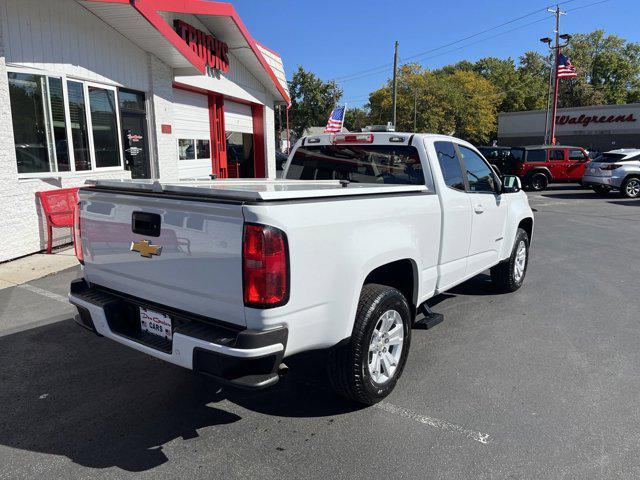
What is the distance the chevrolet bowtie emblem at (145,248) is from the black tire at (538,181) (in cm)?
2068

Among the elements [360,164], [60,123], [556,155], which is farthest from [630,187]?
[60,123]

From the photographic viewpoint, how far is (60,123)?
26.6 feet

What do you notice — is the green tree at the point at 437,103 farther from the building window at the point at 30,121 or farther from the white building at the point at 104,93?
the building window at the point at 30,121

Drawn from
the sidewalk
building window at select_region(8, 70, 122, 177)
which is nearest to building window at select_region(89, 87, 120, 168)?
building window at select_region(8, 70, 122, 177)

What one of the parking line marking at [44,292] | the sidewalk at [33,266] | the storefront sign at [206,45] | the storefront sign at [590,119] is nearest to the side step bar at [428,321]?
the parking line marking at [44,292]

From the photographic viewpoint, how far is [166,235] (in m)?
2.85

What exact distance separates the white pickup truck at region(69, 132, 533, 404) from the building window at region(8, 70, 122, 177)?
5061 millimetres

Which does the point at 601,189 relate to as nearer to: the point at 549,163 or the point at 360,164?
the point at 549,163

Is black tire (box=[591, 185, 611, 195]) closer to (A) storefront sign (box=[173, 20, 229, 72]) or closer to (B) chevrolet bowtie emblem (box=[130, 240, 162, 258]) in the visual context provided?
(A) storefront sign (box=[173, 20, 229, 72])

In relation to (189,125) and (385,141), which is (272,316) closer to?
(385,141)

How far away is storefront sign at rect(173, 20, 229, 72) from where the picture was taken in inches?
432

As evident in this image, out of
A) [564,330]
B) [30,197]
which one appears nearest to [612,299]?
[564,330]

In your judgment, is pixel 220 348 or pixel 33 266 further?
pixel 33 266

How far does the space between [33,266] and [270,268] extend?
19.5 feet
